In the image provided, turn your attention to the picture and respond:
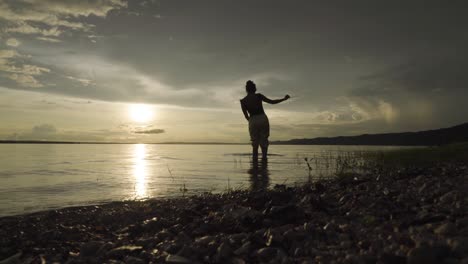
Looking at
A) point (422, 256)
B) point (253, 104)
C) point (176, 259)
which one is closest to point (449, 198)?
point (422, 256)

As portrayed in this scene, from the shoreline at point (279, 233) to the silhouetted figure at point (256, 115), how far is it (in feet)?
21.0

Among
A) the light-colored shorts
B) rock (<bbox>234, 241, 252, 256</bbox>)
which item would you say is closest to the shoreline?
rock (<bbox>234, 241, 252, 256</bbox>)

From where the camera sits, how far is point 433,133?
12756 cm

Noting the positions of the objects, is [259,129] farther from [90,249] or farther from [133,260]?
[133,260]

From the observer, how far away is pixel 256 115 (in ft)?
43.8

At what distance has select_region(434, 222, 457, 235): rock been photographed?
3349 mm

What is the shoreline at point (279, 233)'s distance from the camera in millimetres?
3348

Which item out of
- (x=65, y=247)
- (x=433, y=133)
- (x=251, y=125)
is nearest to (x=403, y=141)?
(x=433, y=133)

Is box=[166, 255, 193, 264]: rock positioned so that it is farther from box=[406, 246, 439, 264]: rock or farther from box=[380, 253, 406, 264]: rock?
box=[406, 246, 439, 264]: rock

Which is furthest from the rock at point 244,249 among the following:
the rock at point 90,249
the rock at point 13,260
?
the rock at point 13,260

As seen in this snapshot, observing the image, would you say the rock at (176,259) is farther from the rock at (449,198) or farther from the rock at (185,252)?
the rock at (449,198)

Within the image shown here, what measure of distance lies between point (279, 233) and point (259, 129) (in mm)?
9308

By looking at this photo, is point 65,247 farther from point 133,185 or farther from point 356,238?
point 133,185

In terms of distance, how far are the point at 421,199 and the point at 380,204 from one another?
0.81 m
